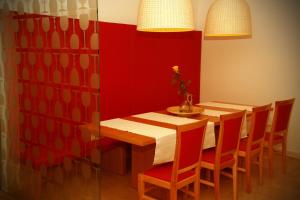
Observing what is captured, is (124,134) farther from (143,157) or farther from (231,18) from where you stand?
(231,18)

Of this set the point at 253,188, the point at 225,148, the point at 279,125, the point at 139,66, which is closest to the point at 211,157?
the point at 225,148

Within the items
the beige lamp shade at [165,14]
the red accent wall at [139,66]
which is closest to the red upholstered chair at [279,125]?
the beige lamp shade at [165,14]

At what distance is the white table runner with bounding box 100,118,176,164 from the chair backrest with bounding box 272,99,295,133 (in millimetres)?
1233

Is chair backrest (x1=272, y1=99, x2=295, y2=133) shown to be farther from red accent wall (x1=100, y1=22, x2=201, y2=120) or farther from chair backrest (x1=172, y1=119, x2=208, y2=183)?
red accent wall (x1=100, y1=22, x2=201, y2=120)

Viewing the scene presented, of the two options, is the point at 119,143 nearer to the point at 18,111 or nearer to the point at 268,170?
the point at 18,111

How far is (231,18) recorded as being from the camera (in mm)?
2561

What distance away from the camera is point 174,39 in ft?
14.0

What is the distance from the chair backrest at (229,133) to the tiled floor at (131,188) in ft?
1.80

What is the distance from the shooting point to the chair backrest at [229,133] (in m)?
2.38

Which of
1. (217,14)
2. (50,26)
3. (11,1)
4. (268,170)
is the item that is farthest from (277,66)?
(11,1)

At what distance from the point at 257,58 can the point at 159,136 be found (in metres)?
2.47

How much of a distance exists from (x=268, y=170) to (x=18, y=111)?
9.06 feet

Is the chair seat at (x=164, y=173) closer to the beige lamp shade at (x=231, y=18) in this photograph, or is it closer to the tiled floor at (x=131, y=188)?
the tiled floor at (x=131, y=188)

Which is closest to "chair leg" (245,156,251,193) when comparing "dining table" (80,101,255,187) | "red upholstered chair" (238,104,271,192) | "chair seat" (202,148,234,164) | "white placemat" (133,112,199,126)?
"red upholstered chair" (238,104,271,192)
